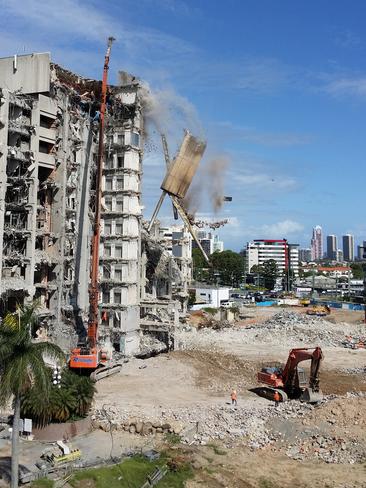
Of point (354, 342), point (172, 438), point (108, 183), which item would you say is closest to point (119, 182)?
point (108, 183)

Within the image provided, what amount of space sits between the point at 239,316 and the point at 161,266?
3347 centimetres

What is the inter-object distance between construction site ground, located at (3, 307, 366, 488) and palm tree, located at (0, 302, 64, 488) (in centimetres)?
757

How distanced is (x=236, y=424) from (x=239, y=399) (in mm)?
7711

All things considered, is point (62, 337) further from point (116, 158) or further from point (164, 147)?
point (164, 147)

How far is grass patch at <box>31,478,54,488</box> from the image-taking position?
24.9 m

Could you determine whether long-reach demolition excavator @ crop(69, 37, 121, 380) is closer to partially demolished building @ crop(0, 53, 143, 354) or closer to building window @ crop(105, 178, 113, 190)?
partially demolished building @ crop(0, 53, 143, 354)

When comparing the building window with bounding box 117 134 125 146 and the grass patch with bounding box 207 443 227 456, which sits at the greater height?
the building window with bounding box 117 134 125 146

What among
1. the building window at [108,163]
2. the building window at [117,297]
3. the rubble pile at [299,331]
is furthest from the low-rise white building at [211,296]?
the building window at [108,163]

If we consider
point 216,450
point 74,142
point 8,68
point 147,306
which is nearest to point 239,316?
point 147,306

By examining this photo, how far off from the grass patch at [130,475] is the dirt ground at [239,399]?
0.93 meters

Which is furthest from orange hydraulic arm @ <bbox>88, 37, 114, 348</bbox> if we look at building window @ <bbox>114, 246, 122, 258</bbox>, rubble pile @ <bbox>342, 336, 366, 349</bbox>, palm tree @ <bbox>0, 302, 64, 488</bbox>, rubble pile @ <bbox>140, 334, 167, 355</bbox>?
rubble pile @ <bbox>342, 336, 366, 349</bbox>

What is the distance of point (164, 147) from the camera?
72.0 m

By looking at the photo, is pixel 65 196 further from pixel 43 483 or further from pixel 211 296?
pixel 211 296

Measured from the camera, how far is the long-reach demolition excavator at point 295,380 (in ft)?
134
